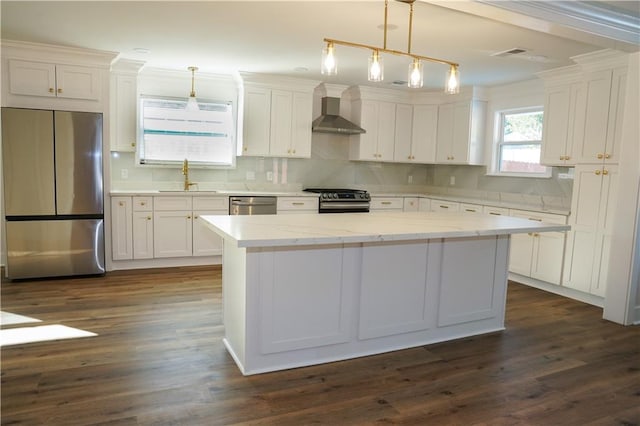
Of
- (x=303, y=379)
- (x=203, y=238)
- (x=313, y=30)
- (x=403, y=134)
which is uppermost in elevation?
(x=313, y=30)

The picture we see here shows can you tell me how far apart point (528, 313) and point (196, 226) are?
3.65m

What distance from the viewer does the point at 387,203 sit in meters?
6.34

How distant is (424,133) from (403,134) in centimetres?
30

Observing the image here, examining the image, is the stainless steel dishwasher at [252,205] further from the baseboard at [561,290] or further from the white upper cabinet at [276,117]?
the baseboard at [561,290]

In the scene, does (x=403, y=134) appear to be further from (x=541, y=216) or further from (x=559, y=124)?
(x=541, y=216)

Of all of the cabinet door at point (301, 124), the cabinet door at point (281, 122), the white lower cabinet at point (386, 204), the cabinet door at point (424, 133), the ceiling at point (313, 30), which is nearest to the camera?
the ceiling at point (313, 30)

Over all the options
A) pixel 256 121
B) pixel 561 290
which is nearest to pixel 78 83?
pixel 256 121

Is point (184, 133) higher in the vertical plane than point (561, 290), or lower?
higher

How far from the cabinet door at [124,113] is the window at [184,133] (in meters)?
0.14

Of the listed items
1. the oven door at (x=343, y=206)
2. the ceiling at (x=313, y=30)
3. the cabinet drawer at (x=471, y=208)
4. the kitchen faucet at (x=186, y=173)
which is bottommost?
the oven door at (x=343, y=206)

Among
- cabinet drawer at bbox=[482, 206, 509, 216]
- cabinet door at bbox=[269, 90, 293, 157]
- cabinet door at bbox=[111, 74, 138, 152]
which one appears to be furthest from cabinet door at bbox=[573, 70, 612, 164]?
cabinet door at bbox=[111, 74, 138, 152]

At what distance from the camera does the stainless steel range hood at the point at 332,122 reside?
595 centimetres

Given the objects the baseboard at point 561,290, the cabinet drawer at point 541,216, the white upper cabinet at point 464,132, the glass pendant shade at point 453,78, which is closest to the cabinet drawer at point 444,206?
the white upper cabinet at point 464,132

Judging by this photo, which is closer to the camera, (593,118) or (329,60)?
(329,60)
